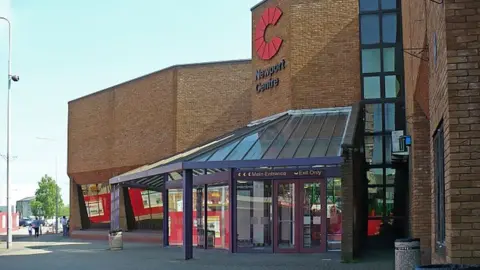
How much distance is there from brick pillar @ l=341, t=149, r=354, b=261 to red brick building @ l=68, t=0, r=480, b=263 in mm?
32

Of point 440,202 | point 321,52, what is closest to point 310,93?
point 321,52

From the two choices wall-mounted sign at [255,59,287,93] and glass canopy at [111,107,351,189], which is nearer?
glass canopy at [111,107,351,189]

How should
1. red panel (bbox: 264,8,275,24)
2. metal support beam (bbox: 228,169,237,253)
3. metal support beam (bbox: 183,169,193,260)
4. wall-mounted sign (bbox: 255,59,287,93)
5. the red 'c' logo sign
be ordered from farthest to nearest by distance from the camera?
red panel (bbox: 264,8,275,24) → the red 'c' logo sign → wall-mounted sign (bbox: 255,59,287,93) → metal support beam (bbox: 228,169,237,253) → metal support beam (bbox: 183,169,193,260)

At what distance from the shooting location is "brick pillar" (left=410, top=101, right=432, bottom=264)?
51.6ft

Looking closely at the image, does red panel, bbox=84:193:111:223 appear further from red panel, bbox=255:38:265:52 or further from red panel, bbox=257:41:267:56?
red panel, bbox=257:41:267:56

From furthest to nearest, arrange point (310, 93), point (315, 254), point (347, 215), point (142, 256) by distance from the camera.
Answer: point (310, 93), point (142, 256), point (315, 254), point (347, 215)

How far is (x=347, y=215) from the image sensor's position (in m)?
17.8

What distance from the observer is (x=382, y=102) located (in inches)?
945

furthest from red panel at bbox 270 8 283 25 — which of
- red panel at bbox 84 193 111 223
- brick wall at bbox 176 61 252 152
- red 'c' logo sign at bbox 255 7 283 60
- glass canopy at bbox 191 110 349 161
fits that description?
red panel at bbox 84 193 111 223

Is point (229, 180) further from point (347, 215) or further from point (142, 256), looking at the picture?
point (347, 215)

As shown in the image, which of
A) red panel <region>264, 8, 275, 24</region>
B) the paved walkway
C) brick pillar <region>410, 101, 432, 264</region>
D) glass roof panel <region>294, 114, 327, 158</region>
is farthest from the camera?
red panel <region>264, 8, 275, 24</region>

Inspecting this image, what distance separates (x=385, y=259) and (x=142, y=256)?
8309 mm

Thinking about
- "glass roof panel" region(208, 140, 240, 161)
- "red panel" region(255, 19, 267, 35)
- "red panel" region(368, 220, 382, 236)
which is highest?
"red panel" region(255, 19, 267, 35)

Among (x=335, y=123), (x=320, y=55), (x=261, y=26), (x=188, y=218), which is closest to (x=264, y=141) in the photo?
(x=335, y=123)
